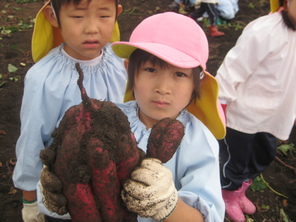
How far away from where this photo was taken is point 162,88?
1.42 metres

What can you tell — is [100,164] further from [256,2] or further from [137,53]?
[256,2]

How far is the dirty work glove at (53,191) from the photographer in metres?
0.96

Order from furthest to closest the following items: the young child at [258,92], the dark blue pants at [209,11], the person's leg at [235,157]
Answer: the dark blue pants at [209,11], the person's leg at [235,157], the young child at [258,92]

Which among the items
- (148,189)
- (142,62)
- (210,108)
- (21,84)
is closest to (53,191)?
(148,189)

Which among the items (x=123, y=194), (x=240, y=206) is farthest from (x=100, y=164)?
(x=240, y=206)

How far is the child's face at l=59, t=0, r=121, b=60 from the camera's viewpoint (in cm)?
158

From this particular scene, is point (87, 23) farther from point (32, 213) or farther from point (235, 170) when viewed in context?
point (235, 170)

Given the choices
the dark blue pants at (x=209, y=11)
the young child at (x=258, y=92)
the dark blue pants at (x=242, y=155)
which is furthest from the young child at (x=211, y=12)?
the dark blue pants at (x=242, y=155)

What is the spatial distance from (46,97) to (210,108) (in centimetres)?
96

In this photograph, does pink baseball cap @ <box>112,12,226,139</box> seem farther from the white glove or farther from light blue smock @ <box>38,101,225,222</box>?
the white glove

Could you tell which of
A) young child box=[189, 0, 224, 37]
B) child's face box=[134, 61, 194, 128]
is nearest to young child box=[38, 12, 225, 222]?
child's face box=[134, 61, 194, 128]

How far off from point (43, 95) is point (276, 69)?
171cm

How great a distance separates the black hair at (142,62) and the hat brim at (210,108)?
8cm

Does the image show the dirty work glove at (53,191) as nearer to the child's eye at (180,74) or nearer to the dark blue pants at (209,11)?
the child's eye at (180,74)
